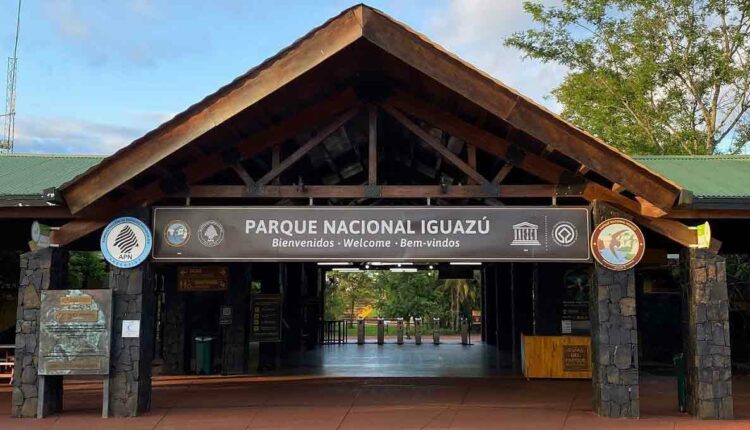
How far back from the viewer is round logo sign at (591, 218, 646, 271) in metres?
9.68

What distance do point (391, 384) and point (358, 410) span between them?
2823 millimetres

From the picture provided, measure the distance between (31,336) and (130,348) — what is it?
59.1 inches

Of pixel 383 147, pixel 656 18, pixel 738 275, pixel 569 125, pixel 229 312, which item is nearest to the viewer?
pixel 569 125

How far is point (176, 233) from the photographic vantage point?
9.95 m

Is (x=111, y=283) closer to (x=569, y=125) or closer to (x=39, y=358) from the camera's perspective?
(x=39, y=358)

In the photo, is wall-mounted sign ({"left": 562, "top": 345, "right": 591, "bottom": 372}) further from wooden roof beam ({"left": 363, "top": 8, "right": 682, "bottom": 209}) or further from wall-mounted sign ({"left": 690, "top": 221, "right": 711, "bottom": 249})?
wooden roof beam ({"left": 363, "top": 8, "right": 682, "bottom": 209})

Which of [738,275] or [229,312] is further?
[738,275]

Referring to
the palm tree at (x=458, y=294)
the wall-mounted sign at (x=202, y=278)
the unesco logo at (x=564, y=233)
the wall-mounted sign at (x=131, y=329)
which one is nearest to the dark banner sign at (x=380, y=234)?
the unesco logo at (x=564, y=233)

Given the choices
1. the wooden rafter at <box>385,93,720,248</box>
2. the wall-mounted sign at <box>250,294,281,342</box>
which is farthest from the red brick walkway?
the wooden rafter at <box>385,93,720,248</box>

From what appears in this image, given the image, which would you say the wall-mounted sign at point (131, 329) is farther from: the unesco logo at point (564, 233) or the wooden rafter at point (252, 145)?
the unesco logo at point (564, 233)

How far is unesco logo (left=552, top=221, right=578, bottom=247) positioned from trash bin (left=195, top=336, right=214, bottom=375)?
362 inches

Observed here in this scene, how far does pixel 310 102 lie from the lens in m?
9.99

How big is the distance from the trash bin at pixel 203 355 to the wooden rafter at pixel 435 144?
27.6 feet

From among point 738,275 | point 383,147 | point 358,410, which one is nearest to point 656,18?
point 738,275
